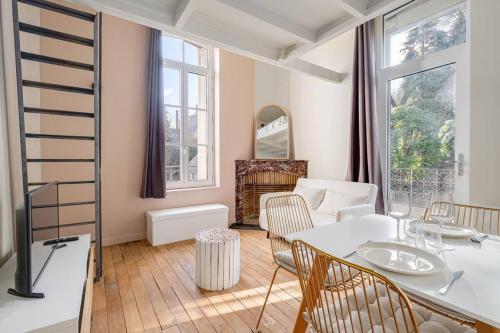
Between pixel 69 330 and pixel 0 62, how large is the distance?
150cm

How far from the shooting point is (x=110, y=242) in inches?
120

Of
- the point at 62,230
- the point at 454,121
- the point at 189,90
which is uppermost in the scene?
the point at 189,90

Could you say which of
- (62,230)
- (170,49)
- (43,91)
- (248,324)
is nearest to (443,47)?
(248,324)

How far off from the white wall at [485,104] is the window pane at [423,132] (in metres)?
0.22

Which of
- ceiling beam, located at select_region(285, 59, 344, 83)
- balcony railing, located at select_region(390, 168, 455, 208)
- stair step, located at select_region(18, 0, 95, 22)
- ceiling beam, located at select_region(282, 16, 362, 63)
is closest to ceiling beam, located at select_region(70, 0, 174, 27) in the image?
stair step, located at select_region(18, 0, 95, 22)

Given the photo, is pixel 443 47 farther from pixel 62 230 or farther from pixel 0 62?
pixel 62 230

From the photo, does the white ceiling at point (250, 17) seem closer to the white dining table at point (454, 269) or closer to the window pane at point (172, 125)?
the white dining table at point (454, 269)

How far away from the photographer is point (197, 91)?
3871 millimetres

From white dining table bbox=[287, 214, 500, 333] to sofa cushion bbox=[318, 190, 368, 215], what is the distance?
4.28 feet

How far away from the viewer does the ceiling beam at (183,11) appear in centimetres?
166

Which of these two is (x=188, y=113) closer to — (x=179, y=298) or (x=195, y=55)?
(x=195, y=55)

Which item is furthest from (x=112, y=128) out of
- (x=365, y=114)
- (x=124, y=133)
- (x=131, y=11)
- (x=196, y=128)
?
(x=365, y=114)

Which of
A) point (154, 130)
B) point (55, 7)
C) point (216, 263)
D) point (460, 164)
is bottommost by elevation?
point (216, 263)

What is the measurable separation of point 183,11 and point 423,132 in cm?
261
